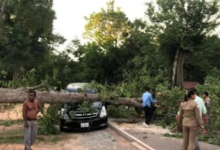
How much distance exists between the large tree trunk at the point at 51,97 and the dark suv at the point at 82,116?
12.2 inches

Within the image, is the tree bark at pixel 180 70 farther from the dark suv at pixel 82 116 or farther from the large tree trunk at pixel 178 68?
the dark suv at pixel 82 116

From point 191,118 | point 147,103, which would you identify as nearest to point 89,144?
point 147,103

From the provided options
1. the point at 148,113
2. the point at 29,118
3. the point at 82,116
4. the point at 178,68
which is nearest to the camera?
the point at 29,118

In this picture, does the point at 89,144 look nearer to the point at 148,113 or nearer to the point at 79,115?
the point at 79,115

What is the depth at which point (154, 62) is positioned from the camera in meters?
34.0

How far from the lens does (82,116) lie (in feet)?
37.8

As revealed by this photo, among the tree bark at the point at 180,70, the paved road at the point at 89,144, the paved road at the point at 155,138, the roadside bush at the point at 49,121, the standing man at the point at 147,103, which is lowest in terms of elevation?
the paved road at the point at 89,144

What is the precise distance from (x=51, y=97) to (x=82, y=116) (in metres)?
1.34

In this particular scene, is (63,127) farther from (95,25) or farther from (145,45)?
(95,25)

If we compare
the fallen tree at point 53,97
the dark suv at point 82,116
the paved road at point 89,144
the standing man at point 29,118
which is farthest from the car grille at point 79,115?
the standing man at point 29,118

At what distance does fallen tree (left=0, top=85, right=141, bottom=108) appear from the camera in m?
10.3

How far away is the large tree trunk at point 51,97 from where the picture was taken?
10289 mm

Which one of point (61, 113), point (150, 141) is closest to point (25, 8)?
point (61, 113)

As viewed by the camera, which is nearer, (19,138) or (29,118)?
(29,118)
